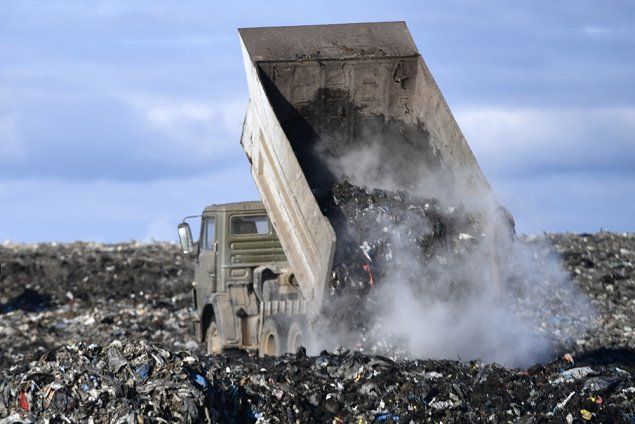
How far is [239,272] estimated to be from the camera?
505 inches

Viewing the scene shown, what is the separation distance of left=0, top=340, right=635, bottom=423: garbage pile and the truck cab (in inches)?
117

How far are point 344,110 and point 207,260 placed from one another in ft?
8.20

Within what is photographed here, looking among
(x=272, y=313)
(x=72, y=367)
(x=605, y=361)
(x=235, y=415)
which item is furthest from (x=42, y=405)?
(x=605, y=361)

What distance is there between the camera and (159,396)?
7852mm

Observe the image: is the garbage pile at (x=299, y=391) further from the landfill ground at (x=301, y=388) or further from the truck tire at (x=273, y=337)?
the truck tire at (x=273, y=337)

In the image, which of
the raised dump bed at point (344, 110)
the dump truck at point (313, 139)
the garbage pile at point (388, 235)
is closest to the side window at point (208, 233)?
the dump truck at point (313, 139)

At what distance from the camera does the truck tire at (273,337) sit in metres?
11.6

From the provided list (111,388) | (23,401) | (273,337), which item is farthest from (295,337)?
(23,401)

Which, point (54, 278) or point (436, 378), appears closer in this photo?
point (436, 378)

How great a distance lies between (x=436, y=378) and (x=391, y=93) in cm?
369

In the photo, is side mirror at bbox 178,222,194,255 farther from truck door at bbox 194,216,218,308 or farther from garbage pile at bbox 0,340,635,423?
garbage pile at bbox 0,340,635,423

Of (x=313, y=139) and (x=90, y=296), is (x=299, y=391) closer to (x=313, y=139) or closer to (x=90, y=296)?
(x=313, y=139)

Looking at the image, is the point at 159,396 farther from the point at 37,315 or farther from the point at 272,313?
the point at 37,315

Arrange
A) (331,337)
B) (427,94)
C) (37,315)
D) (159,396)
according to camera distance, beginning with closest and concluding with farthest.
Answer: (159,396)
(331,337)
(427,94)
(37,315)
